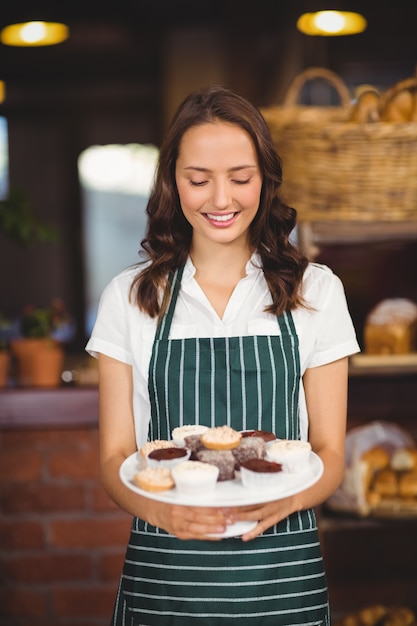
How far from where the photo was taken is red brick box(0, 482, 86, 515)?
319 centimetres

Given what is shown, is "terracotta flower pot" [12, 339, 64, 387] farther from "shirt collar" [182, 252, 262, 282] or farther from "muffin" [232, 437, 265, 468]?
"muffin" [232, 437, 265, 468]

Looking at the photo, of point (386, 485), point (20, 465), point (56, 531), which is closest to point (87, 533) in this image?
point (56, 531)

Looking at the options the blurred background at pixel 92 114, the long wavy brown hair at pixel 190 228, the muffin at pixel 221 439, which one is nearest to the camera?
the muffin at pixel 221 439

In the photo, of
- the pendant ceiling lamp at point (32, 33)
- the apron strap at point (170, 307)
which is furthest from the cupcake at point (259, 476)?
the pendant ceiling lamp at point (32, 33)

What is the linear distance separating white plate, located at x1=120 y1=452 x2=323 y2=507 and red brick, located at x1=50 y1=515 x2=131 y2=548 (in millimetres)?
1628

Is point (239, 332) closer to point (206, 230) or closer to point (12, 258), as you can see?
point (206, 230)

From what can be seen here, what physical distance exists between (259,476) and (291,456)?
89mm

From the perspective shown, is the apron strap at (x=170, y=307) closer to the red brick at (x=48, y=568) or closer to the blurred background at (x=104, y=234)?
the blurred background at (x=104, y=234)

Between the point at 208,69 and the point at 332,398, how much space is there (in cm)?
487

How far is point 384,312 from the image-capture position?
291 centimetres

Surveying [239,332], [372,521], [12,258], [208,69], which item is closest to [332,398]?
[239,332]

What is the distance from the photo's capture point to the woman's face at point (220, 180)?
5.77 feet

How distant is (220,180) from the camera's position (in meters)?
1.75

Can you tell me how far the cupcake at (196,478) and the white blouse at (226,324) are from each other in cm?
39
